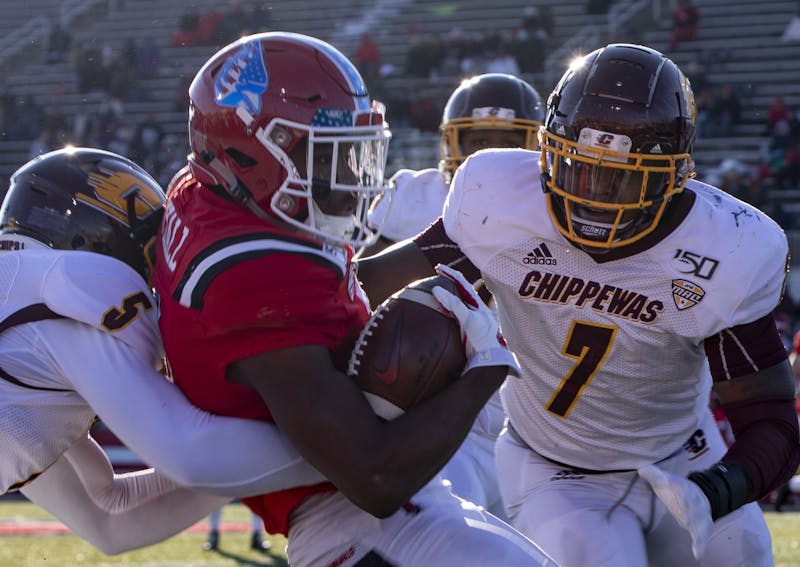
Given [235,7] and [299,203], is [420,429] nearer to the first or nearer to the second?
[299,203]

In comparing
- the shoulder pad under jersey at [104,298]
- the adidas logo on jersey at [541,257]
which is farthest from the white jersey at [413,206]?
the shoulder pad under jersey at [104,298]

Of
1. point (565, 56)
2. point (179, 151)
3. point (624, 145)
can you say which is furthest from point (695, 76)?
point (624, 145)

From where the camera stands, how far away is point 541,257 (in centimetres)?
310

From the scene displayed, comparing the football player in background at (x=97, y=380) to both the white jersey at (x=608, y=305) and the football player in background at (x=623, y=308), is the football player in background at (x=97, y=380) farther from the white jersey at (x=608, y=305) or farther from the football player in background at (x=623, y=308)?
the white jersey at (x=608, y=305)

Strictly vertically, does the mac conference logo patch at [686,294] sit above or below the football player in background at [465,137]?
above

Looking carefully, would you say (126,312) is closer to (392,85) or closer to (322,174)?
(322,174)

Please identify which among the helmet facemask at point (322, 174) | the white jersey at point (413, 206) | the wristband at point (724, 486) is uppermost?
the helmet facemask at point (322, 174)

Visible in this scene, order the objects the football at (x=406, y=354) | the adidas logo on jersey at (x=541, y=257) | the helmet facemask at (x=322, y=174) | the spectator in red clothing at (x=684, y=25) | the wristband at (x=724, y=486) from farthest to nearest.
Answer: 1. the spectator in red clothing at (x=684, y=25)
2. the adidas logo on jersey at (x=541, y=257)
3. the wristband at (x=724, y=486)
4. the helmet facemask at (x=322, y=174)
5. the football at (x=406, y=354)

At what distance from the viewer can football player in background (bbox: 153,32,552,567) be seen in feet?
7.30

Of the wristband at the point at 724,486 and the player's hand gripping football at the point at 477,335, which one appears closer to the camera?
the player's hand gripping football at the point at 477,335

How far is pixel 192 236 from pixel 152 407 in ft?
1.15

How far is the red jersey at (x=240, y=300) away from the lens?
226 cm

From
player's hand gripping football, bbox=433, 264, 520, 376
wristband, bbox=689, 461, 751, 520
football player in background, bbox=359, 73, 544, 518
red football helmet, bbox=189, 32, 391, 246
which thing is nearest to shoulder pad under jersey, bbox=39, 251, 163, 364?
red football helmet, bbox=189, 32, 391, 246

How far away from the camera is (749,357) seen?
2.93m
